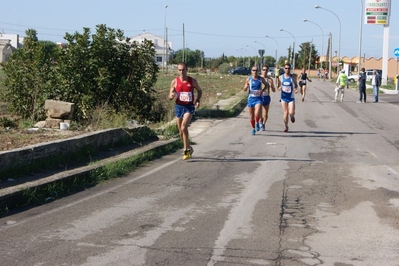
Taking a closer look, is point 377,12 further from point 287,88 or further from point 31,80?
point 31,80

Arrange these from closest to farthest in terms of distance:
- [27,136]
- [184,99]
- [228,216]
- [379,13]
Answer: [228,216]
[184,99]
[27,136]
[379,13]

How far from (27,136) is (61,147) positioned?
2.96 metres

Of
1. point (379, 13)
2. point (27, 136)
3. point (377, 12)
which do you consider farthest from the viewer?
point (377, 12)

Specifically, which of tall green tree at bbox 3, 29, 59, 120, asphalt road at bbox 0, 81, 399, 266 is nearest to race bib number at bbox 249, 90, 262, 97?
asphalt road at bbox 0, 81, 399, 266

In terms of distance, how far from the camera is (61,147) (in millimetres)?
10883

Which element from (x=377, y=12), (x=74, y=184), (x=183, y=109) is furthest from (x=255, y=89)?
(x=377, y=12)

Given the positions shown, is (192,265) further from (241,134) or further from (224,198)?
(241,134)

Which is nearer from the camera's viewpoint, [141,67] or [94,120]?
[94,120]

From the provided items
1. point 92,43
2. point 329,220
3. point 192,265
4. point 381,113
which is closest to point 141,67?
point 92,43

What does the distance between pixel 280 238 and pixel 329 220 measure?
3.65ft

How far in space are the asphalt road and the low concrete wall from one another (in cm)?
117

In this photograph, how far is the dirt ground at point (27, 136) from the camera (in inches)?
476

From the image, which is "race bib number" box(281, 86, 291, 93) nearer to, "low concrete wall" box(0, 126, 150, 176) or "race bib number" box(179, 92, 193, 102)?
"low concrete wall" box(0, 126, 150, 176)

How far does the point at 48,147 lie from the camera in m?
10.5
